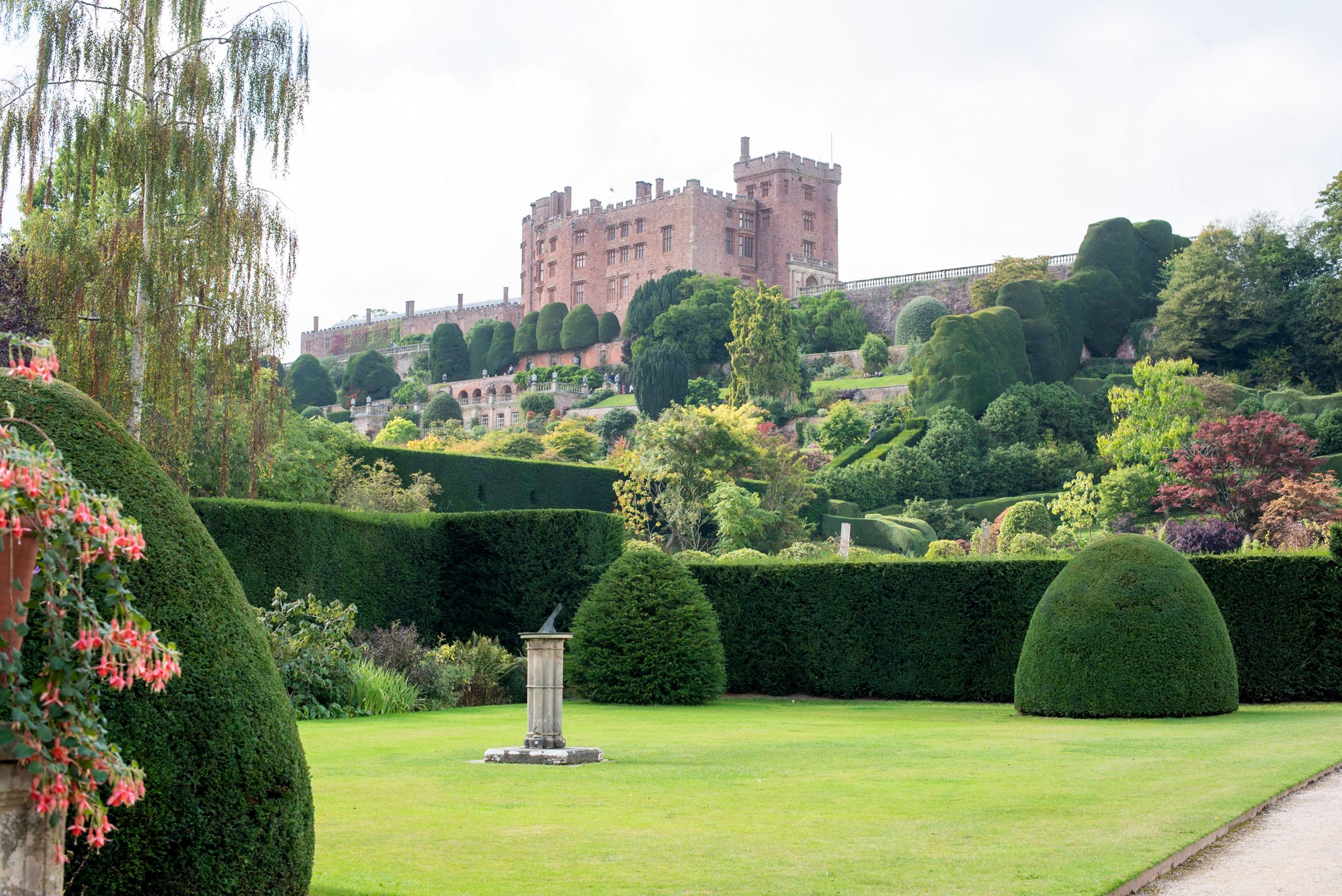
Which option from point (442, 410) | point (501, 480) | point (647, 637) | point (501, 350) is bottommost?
point (647, 637)

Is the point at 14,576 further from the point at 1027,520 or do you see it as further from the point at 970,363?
the point at 970,363

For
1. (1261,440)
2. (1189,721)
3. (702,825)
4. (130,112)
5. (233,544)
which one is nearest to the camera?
(702,825)

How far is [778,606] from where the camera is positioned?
1748 centimetres

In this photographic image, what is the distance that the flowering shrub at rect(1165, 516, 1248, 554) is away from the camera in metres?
28.0

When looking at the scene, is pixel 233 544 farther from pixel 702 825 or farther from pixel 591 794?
pixel 702 825

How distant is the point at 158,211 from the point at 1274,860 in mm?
11880

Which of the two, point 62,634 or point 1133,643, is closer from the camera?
point 62,634

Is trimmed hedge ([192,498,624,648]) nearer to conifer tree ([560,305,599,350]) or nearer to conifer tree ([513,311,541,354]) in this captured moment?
conifer tree ([560,305,599,350])

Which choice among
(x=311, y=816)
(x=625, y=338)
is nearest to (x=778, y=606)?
(x=311, y=816)

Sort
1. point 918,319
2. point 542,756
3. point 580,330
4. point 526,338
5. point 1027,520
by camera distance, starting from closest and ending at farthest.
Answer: point 542,756, point 1027,520, point 918,319, point 580,330, point 526,338

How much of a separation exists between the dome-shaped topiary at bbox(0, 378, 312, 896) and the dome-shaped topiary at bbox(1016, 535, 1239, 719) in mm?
10545

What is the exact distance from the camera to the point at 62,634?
9.26ft

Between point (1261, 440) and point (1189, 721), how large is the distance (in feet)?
66.4

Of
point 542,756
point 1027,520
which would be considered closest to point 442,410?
point 1027,520
